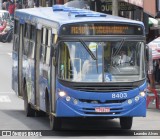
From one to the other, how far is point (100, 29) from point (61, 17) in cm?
140

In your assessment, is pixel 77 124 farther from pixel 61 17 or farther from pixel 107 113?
pixel 61 17

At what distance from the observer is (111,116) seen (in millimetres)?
18688

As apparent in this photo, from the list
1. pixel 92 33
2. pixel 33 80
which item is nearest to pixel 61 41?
pixel 92 33

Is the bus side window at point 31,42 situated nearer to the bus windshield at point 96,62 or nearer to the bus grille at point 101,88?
the bus windshield at point 96,62

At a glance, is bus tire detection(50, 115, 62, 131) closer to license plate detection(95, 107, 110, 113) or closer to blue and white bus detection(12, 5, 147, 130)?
blue and white bus detection(12, 5, 147, 130)

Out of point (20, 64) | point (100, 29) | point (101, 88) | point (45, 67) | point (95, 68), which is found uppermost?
point (100, 29)

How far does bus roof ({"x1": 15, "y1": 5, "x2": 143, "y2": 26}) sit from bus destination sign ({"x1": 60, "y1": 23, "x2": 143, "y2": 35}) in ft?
0.36

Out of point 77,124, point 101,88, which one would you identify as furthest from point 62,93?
point 77,124

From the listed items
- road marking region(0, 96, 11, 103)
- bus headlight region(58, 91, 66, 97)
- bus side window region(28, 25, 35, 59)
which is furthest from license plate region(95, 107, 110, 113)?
road marking region(0, 96, 11, 103)

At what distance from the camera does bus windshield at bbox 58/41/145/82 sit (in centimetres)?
1866

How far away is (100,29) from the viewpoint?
1897 cm

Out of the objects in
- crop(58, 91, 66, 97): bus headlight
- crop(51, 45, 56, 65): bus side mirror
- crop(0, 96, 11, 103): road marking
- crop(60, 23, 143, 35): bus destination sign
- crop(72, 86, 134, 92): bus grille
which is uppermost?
Result: crop(60, 23, 143, 35): bus destination sign

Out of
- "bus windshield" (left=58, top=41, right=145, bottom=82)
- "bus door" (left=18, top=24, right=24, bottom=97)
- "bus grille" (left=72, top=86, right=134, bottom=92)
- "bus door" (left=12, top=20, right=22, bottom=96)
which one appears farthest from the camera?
"bus door" (left=12, top=20, right=22, bottom=96)

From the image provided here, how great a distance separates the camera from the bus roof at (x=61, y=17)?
1908 centimetres
